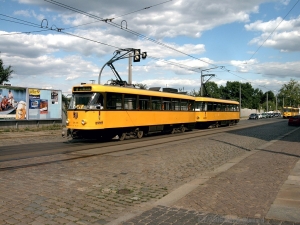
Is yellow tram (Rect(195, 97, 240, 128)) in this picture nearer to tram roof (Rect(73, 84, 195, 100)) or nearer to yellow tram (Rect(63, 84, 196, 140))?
tram roof (Rect(73, 84, 195, 100))

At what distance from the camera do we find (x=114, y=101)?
16.8m

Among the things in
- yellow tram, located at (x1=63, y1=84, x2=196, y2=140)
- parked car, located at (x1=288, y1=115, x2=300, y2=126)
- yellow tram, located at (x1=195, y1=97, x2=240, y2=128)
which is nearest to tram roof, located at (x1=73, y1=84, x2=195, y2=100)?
yellow tram, located at (x1=63, y1=84, x2=196, y2=140)

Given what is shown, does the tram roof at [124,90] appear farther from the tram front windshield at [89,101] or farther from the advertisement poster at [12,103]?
the advertisement poster at [12,103]

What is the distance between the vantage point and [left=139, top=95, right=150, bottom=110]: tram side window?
19109mm

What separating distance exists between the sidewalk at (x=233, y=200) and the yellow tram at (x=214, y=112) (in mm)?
20556

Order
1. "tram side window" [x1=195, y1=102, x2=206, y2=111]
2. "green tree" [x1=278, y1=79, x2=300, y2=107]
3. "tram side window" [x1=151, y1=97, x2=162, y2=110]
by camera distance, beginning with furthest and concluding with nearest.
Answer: "green tree" [x1=278, y1=79, x2=300, y2=107]
"tram side window" [x1=195, y1=102, x2=206, y2=111]
"tram side window" [x1=151, y1=97, x2=162, y2=110]

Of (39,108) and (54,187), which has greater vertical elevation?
(39,108)

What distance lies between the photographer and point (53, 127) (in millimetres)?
26031

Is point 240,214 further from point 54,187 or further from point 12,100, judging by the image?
point 12,100

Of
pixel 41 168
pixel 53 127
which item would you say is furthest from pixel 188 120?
pixel 41 168

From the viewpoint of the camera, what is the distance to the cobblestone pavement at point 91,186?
16.8 ft

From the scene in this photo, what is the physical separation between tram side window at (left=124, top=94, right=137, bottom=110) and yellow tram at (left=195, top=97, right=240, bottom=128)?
11.8 metres

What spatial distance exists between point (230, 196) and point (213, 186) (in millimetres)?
832

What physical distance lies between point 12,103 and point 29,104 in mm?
1458
